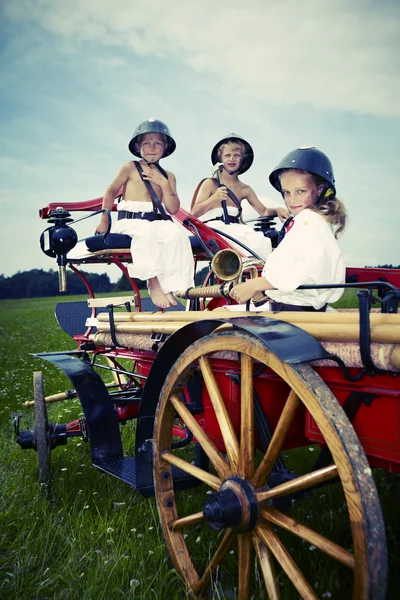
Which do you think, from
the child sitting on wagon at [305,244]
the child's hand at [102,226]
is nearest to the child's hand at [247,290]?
the child sitting on wagon at [305,244]

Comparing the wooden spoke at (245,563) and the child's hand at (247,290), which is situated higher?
the child's hand at (247,290)

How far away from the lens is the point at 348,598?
6.69 feet

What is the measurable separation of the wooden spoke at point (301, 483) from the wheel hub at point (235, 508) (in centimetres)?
4

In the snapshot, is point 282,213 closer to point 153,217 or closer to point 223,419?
point 153,217

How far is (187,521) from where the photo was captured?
2.10 meters

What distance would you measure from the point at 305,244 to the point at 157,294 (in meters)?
2.21

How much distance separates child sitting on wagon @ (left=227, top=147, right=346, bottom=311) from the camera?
7.20ft

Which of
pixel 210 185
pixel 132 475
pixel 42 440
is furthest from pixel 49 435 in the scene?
pixel 210 185

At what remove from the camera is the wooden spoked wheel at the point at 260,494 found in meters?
1.39

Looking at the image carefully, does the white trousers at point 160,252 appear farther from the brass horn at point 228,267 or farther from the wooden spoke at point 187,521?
the wooden spoke at point 187,521

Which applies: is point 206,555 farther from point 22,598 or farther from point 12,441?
point 12,441

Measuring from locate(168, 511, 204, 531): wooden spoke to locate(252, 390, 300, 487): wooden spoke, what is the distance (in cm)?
37

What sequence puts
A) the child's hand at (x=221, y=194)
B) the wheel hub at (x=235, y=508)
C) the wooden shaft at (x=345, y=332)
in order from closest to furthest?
Answer: the wooden shaft at (x=345, y=332), the wheel hub at (x=235, y=508), the child's hand at (x=221, y=194)

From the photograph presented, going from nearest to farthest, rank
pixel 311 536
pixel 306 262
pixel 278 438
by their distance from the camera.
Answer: pixel 311 536, pixel 278 438, pixel 306 262
